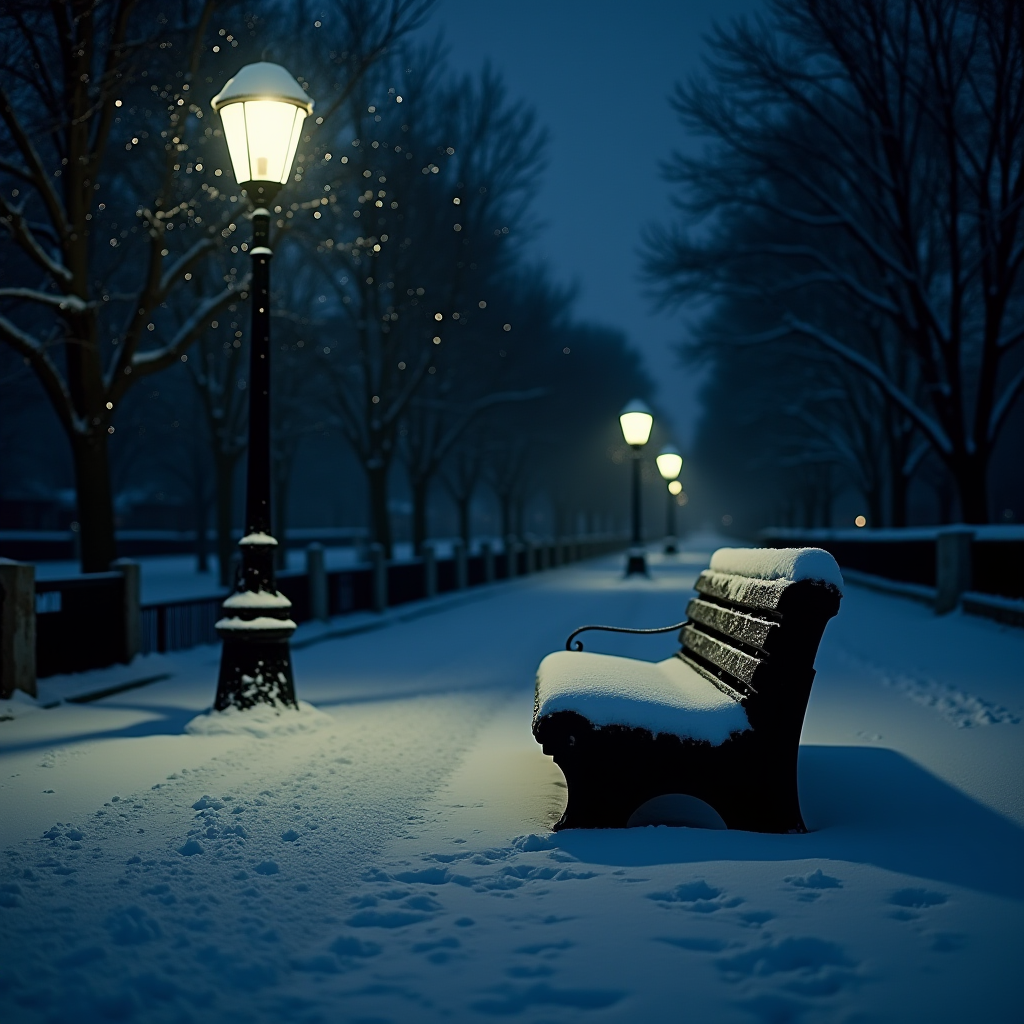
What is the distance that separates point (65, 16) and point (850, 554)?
23115 mm

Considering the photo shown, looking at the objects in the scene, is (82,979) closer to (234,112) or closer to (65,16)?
(234,112)

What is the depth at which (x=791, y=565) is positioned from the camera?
15.5ft

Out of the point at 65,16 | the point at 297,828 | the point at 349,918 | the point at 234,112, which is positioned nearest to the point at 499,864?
the point at 349,918

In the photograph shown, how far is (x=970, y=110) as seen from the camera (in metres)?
21.5

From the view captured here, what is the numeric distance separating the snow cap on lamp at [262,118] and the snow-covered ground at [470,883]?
13.6 feet

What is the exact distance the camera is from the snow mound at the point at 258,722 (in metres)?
7.64

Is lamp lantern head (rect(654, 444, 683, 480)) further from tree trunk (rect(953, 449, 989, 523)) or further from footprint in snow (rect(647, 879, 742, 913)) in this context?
footprint in snow (rect(647, 879, 742, 913))

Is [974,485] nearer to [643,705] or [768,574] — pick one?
[768,574]

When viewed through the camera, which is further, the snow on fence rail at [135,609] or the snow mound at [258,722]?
the snow on fence rail at [135,609]

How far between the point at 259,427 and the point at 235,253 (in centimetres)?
1309

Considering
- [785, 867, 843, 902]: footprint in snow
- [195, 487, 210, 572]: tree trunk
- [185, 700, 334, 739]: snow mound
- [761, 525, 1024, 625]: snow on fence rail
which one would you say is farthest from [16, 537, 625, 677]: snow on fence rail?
[195, 487, 210, 572]: tree trunk

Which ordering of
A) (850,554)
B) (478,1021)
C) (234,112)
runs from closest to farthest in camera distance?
(478,1021)
(234,112)
(850,554)

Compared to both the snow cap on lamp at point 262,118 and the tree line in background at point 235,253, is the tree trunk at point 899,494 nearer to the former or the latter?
the tree line in background at point 235,253

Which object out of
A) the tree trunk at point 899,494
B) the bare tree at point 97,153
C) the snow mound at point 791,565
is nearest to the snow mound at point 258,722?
the snow mound at point 791,565
